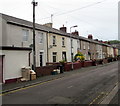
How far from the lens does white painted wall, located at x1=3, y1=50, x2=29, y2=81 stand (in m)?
12.3

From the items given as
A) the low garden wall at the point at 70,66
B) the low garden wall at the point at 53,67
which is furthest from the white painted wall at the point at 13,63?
the low garden wall at the point at 70,66

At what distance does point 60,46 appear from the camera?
25797mm

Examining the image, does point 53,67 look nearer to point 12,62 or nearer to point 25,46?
point 25,46

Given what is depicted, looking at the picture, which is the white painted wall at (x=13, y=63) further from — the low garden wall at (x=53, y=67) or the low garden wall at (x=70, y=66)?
the low garden wall at (x=70, y=66)

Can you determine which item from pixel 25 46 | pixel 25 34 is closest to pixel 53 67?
pixel 25 46

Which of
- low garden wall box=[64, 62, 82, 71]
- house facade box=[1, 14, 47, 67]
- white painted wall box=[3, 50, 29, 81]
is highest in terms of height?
house facade box=[1, 14, 47, 67]

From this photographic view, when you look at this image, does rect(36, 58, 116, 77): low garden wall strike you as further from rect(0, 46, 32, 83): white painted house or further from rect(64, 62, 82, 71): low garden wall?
rect(0, 46, 32, 83): white painted house

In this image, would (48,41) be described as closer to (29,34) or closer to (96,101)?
(29,34)

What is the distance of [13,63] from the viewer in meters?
13.1

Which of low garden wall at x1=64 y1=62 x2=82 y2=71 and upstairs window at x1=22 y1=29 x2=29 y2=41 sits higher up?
upstairs window at x1=22 y1=29 x2=29 y2=41

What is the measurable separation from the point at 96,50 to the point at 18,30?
105 ft

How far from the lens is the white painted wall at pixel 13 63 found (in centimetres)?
1234

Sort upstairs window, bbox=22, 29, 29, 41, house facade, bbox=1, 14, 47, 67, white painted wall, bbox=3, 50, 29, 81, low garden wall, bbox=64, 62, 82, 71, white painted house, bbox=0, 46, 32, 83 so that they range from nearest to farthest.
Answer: white painted house, bbox=0, 46, 32, 83, white painted wall, bbox=3, 50, 29, 81, house facade, bbox=1, 14, 47, 67, upstairs window, bbox=22, 29, 29, 41, low garden wall, bbox=64, 62, 82, 71

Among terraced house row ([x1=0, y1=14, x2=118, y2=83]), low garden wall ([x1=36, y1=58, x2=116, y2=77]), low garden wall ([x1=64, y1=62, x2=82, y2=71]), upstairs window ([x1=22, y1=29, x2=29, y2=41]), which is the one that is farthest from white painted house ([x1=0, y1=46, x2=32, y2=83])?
low garden wall ([x1=64, y1=62, x2=82, y2=71])
